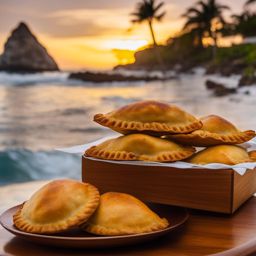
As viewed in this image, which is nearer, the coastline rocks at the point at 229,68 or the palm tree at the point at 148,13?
the coastline rocks at the point at 229,68

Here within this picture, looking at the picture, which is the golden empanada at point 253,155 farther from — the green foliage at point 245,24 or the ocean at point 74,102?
the green foliage at point 245,24

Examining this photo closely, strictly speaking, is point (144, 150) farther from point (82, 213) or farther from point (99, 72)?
point (99, 72)

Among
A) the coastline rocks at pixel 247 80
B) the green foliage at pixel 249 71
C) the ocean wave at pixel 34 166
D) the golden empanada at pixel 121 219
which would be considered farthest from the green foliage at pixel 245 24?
the golden empanada at pixel 121 219

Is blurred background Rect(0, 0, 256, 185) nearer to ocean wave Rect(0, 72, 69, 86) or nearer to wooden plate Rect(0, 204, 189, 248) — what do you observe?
ocean wave Rect(0, 72, 69, 86)

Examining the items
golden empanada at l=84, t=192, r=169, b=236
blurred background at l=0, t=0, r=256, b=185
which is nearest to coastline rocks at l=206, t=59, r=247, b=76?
blurred background at l=0, t=0, r=256, b=185

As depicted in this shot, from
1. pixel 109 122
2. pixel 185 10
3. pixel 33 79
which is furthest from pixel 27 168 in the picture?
pixel 185 10

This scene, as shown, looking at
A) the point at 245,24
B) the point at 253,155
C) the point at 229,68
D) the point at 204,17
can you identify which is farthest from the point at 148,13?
the point at 253,155
